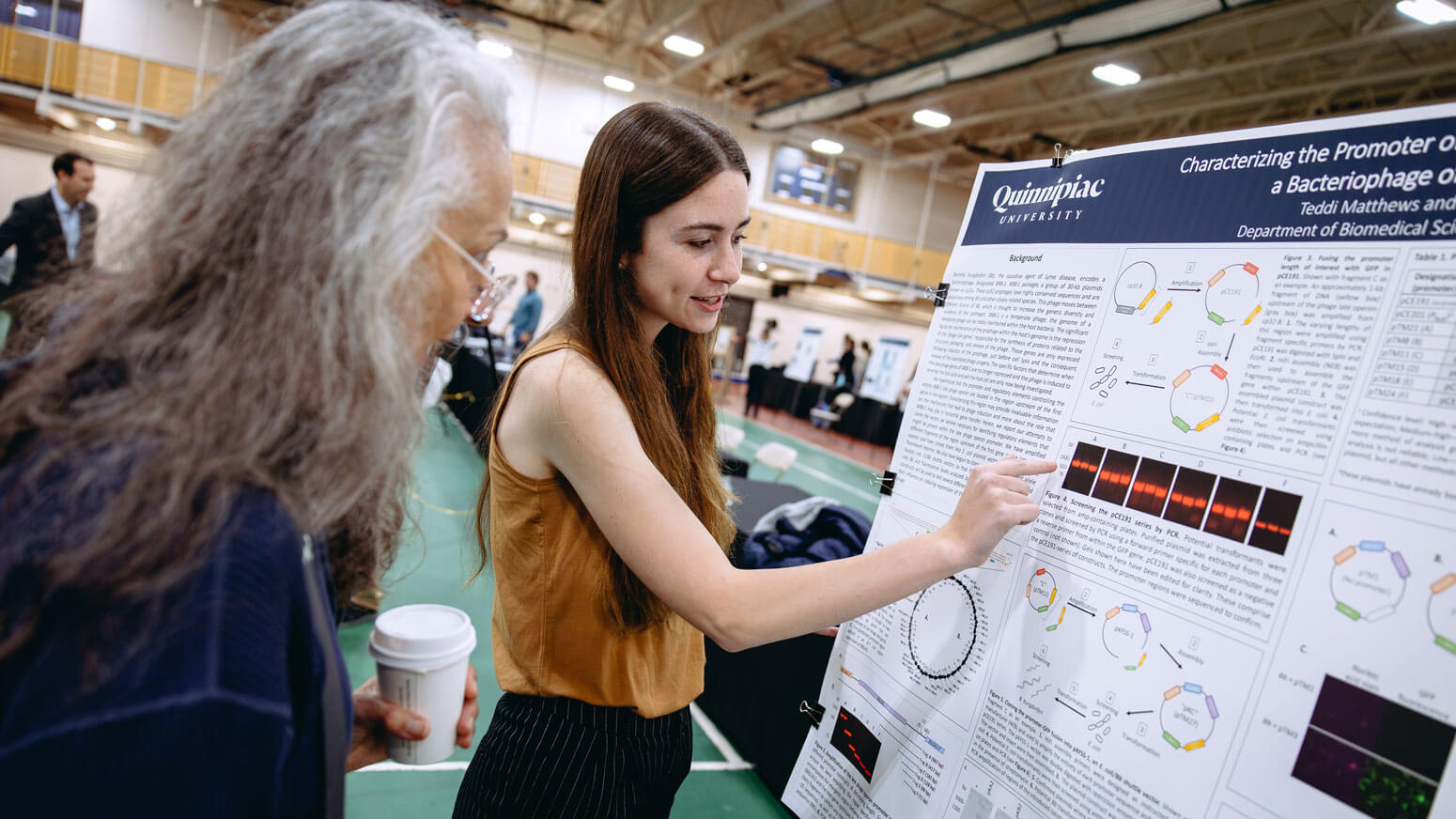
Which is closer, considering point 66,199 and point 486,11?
point 66,199

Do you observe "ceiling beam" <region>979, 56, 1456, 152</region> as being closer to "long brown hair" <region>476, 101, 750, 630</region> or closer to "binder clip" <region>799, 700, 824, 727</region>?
"binder clip" <region>799, 700, 824, 727</region>

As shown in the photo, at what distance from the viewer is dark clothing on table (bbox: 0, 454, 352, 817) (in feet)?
1.56

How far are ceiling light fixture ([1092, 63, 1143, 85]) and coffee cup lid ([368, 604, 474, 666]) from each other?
38.7 ft

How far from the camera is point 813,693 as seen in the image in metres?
2.45

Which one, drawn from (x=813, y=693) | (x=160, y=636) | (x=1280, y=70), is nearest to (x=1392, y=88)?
(x=1280, y=70)

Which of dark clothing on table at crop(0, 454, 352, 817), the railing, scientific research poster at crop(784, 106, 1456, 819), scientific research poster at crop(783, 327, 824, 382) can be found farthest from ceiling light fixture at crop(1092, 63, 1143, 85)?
the railing

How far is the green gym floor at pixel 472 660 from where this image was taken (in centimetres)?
238

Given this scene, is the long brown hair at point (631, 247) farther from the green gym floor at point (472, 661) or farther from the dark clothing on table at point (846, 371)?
the dark clothing on table at point (846, 371)

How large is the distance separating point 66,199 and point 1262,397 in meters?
6.68

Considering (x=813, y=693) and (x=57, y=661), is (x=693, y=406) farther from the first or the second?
(x=813, y=693)

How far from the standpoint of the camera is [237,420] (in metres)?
0.53

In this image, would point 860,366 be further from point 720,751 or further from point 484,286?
point 484,286

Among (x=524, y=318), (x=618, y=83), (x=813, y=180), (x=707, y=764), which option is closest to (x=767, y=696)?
(x=707, y=764)

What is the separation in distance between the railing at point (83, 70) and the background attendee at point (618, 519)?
1617 centimetres
